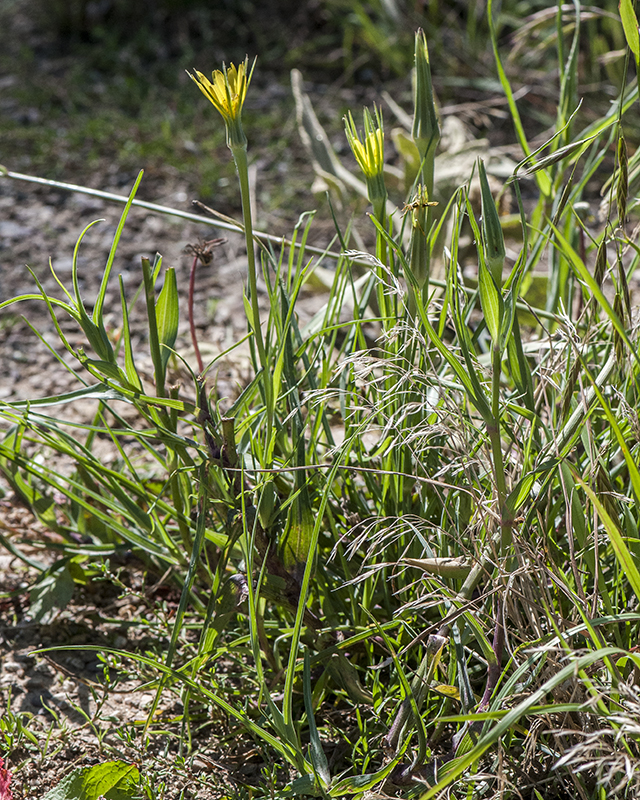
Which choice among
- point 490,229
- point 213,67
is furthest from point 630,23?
point 213,67

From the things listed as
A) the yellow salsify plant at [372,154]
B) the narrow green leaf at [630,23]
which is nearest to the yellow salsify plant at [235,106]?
the yellow salsify plant at [372,154]

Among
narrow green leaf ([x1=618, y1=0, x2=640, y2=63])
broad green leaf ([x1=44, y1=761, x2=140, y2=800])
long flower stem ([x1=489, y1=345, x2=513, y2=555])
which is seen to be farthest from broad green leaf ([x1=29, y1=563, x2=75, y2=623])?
narrow green leaf ([x1=618, y1=0, x2=640, y2=63])

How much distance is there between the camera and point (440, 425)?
79 centimetres

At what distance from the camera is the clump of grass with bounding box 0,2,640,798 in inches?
30.0

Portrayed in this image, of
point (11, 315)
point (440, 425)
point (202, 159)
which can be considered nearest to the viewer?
point (440, 425)

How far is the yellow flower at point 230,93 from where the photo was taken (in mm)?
698

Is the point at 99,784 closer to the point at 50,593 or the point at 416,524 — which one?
the point at 50,593

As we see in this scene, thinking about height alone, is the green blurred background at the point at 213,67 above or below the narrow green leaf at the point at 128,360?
above

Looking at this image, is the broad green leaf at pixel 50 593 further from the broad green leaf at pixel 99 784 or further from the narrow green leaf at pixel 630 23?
the narrow green leaf at pixel 630 23

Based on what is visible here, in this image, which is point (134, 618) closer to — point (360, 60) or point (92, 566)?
point (92, 566)

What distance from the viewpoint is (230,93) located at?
0.71m

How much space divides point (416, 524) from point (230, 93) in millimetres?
542

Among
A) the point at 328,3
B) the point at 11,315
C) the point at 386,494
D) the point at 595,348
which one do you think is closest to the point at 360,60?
the point at 328,3

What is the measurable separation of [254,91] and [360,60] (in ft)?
1.58
